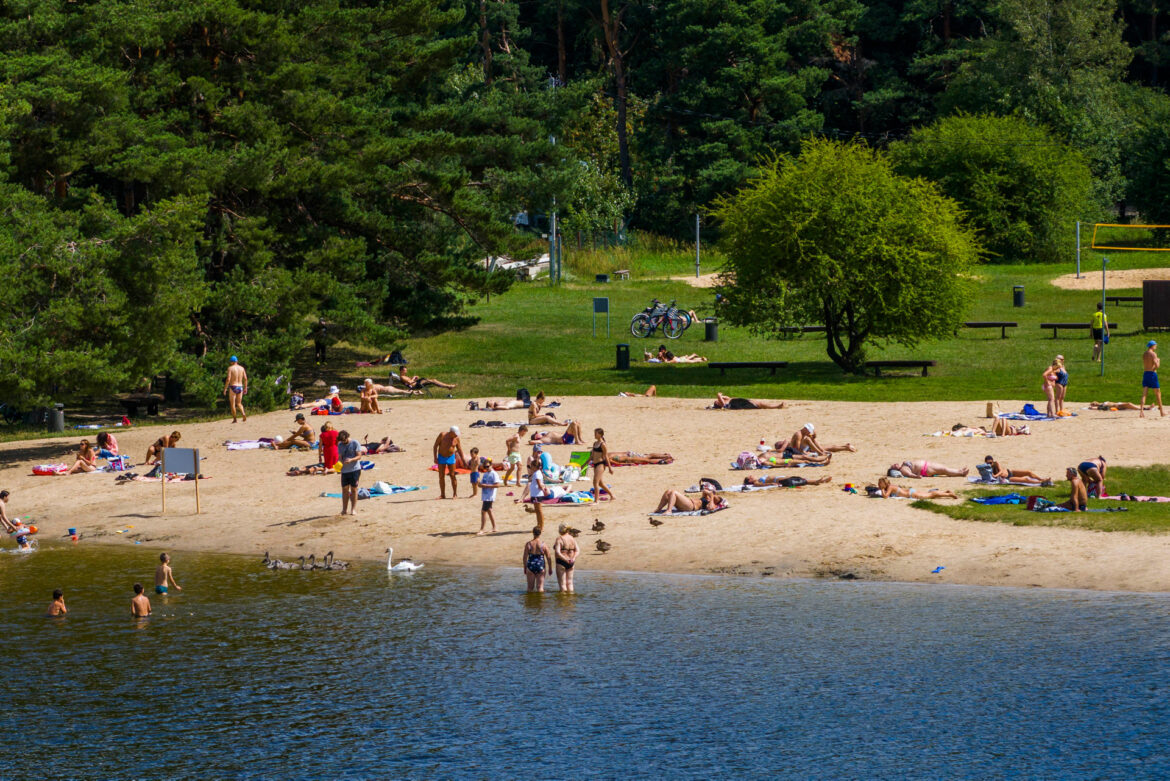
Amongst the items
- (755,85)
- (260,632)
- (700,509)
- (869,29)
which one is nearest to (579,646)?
(260,632)

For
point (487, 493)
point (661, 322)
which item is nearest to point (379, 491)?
Answer: point (487, 493)

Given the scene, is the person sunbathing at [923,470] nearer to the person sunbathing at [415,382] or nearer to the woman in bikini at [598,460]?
the woman in bikini at [598,460]

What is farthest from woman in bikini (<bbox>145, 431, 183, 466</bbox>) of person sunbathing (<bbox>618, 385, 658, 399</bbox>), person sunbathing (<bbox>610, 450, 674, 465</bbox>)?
person sunbathing (<bbox>618, 385, 658, 399</bbox>)

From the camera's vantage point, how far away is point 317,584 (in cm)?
2442

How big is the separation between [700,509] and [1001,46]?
61.7 meters

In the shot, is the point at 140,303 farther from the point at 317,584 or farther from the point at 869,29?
the point at 869,29

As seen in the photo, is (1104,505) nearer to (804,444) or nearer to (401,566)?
(804,444)

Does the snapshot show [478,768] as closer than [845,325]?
Yes

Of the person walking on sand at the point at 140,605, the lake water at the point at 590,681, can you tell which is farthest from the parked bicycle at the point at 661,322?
the person walking on sand at the point at 140,605

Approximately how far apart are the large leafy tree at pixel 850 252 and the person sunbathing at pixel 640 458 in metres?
12.3

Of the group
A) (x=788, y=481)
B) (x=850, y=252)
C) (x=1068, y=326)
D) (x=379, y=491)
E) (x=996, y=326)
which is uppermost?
(x=850, y=252)

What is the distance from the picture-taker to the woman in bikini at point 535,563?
75.6 ft

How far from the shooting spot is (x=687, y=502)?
89.6 feet

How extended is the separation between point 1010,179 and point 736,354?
1193 inches
